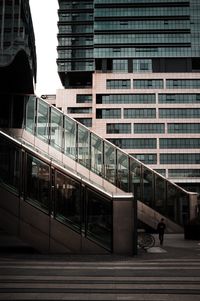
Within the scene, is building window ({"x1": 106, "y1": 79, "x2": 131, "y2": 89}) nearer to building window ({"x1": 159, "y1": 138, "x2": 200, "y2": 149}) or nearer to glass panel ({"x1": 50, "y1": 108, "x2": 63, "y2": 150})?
building window ({"x1": 159, "y1": 138, "x2": 200, "y2": 149})

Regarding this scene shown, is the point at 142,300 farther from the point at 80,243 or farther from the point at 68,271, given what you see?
the point at 80,243

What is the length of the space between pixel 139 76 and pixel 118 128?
1169cm

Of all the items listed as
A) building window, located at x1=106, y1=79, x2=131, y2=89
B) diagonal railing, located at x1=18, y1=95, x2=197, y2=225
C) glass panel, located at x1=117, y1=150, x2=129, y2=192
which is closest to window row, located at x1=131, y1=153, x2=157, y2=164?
building window, located at x1=106, y1=79, x2=131, y2=89

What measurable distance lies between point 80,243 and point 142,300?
868cm

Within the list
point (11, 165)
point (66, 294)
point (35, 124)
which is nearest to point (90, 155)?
point (35, 124)

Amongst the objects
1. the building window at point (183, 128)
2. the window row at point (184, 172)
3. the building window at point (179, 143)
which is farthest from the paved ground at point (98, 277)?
the building window at point (183, 128)

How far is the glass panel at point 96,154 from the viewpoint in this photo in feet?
104

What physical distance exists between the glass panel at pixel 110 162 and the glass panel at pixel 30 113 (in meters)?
7.04

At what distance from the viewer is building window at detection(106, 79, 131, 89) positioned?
8350 cm

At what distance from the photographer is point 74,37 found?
9675 centimetres

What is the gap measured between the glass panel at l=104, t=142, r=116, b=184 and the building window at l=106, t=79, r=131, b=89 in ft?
168

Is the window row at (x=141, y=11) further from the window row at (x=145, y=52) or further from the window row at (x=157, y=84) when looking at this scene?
the window row at (x=157, y=84)

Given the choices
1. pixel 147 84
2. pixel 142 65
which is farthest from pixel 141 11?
pixel 147 84

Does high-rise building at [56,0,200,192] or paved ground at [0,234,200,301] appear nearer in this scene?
paved ground at [0,234,200,301]
